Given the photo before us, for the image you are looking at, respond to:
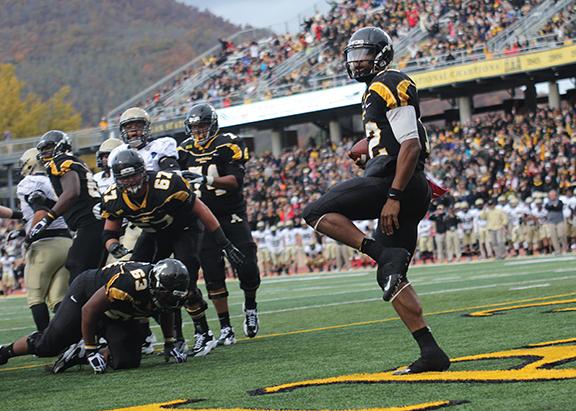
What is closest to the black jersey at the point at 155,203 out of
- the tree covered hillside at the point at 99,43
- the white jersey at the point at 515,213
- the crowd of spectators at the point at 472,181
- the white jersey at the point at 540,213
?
the crowd of spectators at the point at 472,181

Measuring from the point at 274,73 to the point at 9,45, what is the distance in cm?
7042

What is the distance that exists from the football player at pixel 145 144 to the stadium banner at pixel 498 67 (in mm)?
19643

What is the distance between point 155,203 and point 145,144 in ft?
4.15

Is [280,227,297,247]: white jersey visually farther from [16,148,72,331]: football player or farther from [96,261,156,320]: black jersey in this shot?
[96,261,156,320]: black jersey

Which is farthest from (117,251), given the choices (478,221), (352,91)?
(352,91)

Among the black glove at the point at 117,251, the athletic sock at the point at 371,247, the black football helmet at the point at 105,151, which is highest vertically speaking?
the black football helmet at the point at 105,151

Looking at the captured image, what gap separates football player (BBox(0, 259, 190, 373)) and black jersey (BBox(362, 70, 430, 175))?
5.41 feet

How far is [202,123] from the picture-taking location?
818cm

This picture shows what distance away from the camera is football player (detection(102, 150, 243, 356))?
684 centimetres

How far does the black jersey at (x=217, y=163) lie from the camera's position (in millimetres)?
8258

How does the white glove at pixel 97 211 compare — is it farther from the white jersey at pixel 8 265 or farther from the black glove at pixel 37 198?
the white jersey at pixel 8 265

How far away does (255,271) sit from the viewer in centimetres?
846

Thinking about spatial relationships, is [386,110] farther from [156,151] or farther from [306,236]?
[306,236]

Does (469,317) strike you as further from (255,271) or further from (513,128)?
(513,128)
